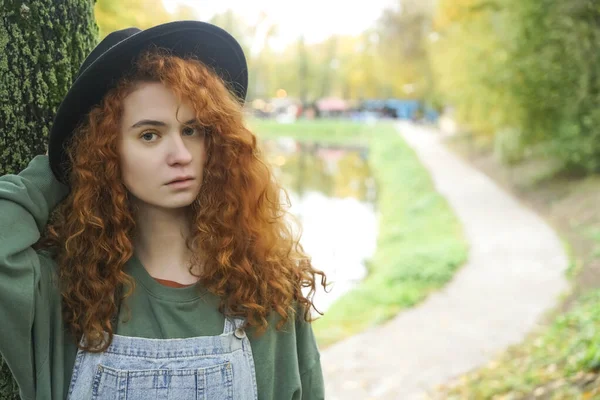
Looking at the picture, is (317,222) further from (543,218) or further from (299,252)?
(299,252)

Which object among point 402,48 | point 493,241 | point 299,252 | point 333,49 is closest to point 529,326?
point 493,241

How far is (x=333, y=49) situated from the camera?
186ft

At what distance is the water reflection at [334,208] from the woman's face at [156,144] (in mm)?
382

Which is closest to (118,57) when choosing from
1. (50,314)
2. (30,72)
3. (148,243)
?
(30,72)

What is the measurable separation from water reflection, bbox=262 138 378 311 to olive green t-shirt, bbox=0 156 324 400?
0.53 metres

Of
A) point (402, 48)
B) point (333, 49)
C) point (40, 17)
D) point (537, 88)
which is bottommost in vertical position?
point (40, 17)

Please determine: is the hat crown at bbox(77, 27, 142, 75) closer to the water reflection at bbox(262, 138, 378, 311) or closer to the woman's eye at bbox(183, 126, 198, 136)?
the woman's eye at bbox(183, 126, 198, 136)

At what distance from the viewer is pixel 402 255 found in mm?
10406

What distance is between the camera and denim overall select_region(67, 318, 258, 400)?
4.62 feet

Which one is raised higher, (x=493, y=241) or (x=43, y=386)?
(x=493, y=241)

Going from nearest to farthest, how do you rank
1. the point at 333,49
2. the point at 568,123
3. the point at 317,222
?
the point at 568,123 < the point at 317,222 < the point at 333,49

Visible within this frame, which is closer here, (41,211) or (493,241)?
(41,211)

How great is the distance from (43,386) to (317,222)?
46.0ft

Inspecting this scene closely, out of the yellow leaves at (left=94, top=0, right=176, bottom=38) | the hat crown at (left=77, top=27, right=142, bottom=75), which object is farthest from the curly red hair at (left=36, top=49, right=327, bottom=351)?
the yellow leaves at (left=94, top=0, right=176, bottom=38)
